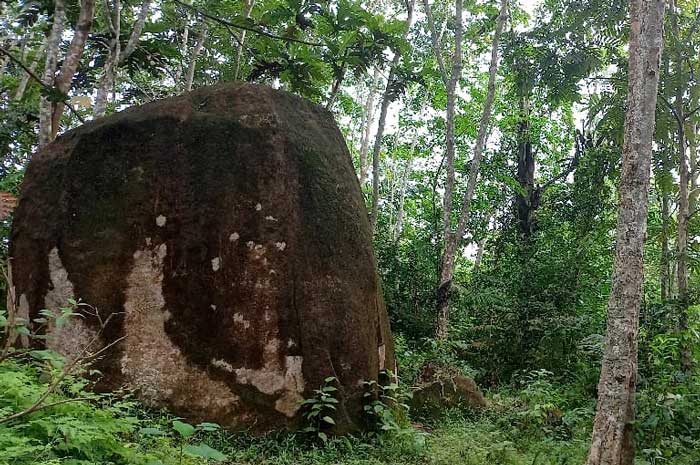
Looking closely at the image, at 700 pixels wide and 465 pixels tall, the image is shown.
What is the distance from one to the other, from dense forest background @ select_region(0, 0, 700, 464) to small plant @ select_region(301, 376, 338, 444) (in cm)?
22

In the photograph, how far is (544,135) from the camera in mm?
16703

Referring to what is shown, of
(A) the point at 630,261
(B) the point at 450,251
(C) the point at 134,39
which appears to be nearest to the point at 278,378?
(A) the point at 630,261

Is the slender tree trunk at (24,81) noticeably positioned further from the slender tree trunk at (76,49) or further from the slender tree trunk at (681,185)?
the slender tree trunk at (681,185)

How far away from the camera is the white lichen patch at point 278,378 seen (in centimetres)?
514

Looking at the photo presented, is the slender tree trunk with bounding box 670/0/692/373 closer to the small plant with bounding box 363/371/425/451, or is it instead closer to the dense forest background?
the dense forest background

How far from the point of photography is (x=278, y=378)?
5195mm

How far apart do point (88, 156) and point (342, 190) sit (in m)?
2.72

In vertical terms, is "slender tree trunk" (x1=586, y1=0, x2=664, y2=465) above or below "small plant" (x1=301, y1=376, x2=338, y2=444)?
above

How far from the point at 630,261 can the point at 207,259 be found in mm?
4064

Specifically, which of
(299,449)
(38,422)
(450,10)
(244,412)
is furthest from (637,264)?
(450,10)

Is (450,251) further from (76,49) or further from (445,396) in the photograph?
(76,49)

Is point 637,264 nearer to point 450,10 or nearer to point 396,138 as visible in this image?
point 450,10

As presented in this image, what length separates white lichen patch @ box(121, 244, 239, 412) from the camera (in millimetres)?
5062

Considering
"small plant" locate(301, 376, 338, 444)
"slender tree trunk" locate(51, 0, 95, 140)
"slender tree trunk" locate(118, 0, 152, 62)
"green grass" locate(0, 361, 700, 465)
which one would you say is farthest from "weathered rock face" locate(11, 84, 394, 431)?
"slender tree trunk" locate(118, 0, 152, 62)
